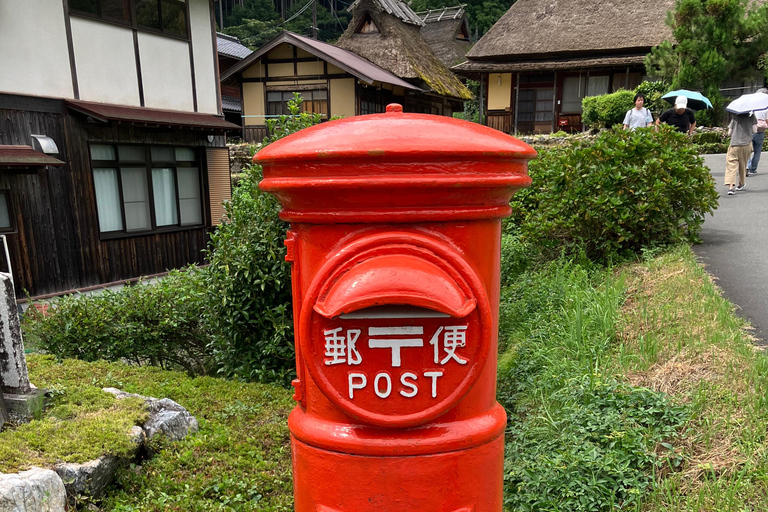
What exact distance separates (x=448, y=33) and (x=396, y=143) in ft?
107

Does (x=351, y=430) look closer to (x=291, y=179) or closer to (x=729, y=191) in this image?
(x=291, y=179)

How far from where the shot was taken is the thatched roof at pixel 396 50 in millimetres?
20406

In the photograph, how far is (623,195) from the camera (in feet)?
14.4

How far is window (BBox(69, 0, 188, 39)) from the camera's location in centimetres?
835

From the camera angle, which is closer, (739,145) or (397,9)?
(739,145)

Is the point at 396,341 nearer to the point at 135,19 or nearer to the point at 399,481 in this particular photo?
the point at 399,481

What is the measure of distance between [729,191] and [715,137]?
8.11 metres

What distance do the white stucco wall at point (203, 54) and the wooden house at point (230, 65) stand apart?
→ 31.0 feet

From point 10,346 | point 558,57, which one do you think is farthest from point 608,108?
point 10,346

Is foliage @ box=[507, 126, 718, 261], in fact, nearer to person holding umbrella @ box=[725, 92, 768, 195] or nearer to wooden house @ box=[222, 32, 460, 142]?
person holding umbrella @ box=[725, 92, 768, 195]

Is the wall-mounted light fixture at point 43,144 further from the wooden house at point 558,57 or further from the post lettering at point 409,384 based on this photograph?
the wooden house at point 558,57

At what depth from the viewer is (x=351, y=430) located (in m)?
1.46

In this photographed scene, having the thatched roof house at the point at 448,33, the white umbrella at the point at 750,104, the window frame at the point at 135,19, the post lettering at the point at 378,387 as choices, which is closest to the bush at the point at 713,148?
the white umbrella at the point at 750,104

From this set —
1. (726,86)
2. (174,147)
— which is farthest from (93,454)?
(726,86)
